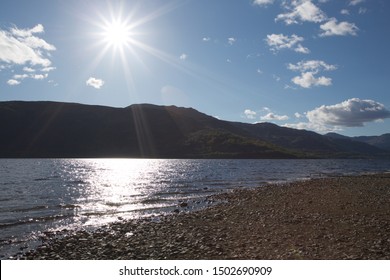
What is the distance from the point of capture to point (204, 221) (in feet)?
93.4

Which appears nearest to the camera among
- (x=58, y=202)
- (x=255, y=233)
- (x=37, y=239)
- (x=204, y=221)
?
(x=255, y=233)

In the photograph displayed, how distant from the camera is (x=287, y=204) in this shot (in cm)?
3644

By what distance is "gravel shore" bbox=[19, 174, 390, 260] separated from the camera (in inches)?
693

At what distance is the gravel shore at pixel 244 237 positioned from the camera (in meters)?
17.6

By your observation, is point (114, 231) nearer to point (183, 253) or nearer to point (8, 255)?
point (8, 255)

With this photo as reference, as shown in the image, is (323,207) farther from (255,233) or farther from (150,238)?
(150,238)

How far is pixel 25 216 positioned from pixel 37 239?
10628 millimetres

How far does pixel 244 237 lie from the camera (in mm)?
21484
